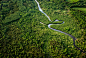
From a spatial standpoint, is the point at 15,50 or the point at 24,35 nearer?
the point at 15,50

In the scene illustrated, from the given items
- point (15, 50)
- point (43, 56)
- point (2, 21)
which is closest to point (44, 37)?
point (43, 56)

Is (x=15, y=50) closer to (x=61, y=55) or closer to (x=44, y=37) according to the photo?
(x=44, y=37)

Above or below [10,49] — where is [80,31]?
above

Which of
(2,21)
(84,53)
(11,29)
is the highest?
(2,21)

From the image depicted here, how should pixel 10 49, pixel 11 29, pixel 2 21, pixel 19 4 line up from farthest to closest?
pixel 19 4
pixel 2 21
pixel 11 29
pixel 10 49

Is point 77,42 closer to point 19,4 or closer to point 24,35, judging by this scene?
point 24,35

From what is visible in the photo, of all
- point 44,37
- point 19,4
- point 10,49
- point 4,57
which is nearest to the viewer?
point 4,57

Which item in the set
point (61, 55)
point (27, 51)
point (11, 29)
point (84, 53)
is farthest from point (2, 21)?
point (84, 53)
